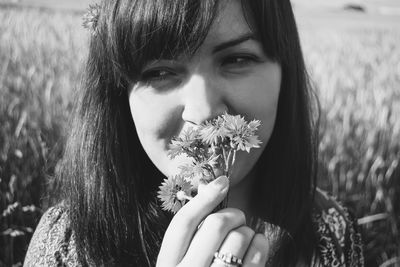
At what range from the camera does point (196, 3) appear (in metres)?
1.52

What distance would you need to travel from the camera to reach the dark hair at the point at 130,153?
1607 mm

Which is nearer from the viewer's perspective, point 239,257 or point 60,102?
point 239,257

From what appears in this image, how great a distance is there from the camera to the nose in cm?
147

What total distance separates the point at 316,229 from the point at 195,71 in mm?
950

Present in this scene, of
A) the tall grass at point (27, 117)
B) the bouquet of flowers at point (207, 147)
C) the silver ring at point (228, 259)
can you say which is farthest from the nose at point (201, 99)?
the tall grass at point (27, 117)

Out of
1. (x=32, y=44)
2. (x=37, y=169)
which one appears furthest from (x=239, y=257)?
(x=32, y=44)

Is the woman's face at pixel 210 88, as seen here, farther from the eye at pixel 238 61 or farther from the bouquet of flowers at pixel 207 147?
the bouquet of flowers at pixel 207 147

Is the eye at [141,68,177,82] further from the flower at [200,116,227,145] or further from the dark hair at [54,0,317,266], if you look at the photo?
the flower at [200,116,227,145]

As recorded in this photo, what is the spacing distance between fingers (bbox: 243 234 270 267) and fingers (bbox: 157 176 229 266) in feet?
0.44

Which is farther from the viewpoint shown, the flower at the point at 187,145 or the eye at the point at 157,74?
the eye at the point at 157,74

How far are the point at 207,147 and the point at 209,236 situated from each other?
0.64 feet

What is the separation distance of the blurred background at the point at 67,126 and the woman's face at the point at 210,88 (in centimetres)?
52

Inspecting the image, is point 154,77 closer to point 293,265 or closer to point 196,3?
point 196,3

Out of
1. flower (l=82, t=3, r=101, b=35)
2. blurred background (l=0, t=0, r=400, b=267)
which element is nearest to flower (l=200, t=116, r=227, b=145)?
flower (l=82, t=3, r=101, b=35)
